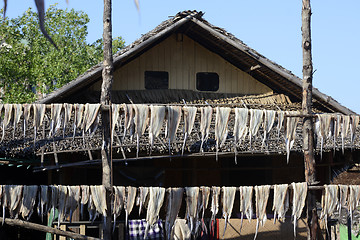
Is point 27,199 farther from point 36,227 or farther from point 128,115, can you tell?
point 128,115

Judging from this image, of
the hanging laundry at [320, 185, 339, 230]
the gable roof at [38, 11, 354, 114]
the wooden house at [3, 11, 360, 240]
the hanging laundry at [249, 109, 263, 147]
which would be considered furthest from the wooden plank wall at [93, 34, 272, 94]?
the hanging laundry at [320, 185, 339, 230]

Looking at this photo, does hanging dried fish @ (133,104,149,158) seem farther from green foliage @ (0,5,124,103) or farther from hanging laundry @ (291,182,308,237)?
green foliage @ (0,5,124,103)

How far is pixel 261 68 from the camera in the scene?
38.6ft

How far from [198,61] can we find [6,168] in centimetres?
513

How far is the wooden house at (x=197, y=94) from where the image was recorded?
10539 millimetres

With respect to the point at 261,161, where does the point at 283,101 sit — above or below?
above

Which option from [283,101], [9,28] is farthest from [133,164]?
[9,28]

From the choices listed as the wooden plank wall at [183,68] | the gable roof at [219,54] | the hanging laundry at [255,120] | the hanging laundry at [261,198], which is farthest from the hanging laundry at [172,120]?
the wooden plank wall at [183,68]

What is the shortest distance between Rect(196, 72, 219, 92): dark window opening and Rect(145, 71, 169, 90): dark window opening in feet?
2.39

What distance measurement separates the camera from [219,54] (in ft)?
40.2

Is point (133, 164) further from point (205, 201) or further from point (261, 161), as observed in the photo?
point (205, 201)

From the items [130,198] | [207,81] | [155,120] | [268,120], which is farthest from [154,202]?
[207,81]

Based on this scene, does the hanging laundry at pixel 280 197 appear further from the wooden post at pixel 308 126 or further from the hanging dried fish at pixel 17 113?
the hanging dried fish at pixel 17 113

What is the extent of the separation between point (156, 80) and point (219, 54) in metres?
1.57
